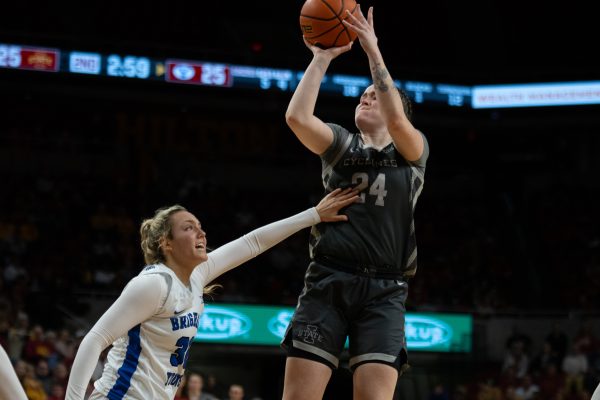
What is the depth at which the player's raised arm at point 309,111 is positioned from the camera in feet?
13.5

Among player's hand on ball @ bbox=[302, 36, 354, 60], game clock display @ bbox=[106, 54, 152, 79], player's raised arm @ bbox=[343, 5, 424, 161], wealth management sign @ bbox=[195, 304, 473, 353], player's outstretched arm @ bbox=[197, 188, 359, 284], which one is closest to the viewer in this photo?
player's raised arm @ bbox=[343, 5, 424, 161]

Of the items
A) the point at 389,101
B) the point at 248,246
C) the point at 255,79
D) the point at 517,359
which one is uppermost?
the point at 255,79

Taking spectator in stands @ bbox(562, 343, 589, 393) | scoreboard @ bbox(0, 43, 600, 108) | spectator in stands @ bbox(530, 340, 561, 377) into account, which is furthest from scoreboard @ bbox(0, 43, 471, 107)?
spectator in stands @ bbox(562, 343, 589, 393)

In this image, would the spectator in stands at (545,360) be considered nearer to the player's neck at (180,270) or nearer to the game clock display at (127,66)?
the game clock display at (127,66)

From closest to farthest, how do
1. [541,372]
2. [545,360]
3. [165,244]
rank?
[165,244]
[541,372]
[545,360]

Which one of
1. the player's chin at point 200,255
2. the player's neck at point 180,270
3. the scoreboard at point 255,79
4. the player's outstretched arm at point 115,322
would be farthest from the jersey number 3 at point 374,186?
the scoreboard at point 255,79

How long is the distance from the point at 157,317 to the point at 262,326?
9990 millimetres

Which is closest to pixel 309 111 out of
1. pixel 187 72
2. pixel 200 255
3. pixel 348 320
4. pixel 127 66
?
pixel 200 255

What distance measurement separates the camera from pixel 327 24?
4297mm

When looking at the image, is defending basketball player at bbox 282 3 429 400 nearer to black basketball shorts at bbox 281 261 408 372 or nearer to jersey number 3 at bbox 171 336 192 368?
black basketball shorts at bbox 281 261 408 372

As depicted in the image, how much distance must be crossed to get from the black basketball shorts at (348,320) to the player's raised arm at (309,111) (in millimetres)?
580

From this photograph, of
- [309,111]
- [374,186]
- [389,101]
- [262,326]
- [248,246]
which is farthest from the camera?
[262,326]

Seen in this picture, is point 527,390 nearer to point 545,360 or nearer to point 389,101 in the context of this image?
point 545,360

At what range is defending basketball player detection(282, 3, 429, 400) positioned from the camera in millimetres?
4047
